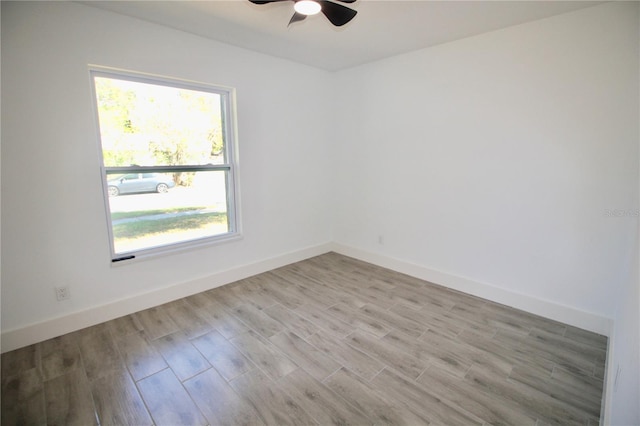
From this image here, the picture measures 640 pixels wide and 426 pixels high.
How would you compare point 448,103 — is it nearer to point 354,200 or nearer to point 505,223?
point 505,223

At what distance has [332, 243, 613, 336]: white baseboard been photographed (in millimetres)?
2549

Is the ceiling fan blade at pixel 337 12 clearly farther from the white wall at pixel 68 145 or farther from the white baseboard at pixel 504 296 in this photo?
the white baseboard at pixel 504 296

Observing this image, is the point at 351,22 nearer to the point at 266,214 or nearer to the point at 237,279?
the point at 266,214

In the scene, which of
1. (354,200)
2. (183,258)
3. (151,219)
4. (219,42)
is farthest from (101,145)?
(354,200)

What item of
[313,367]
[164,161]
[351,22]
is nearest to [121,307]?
[164,161]

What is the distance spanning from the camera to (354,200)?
4.31 metres

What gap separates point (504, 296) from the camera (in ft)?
9.86

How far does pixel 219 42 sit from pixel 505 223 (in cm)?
339

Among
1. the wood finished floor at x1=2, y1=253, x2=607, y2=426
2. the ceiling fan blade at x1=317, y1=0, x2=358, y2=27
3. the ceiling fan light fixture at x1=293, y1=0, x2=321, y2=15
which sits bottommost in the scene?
the wood finished floor at x1=2, y1=253, x2=607, y2=426

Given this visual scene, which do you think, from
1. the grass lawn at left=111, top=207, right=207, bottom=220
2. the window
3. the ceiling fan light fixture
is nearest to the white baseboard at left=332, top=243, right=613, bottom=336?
the window

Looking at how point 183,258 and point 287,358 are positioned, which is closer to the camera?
point 287,358

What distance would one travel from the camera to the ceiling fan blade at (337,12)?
198cm

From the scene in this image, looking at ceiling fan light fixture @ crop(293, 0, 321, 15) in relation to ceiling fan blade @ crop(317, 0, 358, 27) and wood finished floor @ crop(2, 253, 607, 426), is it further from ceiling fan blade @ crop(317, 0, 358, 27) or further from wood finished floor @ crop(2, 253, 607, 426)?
wood finished floor @ crop(2, 253, 607, 426)

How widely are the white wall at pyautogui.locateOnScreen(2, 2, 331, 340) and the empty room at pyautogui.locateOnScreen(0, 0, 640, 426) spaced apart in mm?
14
